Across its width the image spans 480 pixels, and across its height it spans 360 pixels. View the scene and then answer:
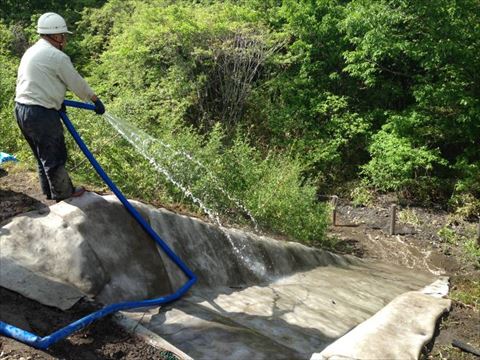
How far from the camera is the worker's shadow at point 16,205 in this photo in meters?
4.48

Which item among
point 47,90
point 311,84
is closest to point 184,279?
point 47,90

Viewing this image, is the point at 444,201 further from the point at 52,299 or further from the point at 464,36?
the point at 52,299

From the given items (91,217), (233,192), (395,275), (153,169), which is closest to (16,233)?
(91,217)

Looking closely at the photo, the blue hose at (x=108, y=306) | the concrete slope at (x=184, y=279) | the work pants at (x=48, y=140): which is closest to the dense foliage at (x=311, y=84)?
the concrete slope at (x=184, y=279)

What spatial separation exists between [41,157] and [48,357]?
6.40 ft

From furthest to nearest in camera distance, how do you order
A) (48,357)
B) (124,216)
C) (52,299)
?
1. (124,216)
2. (52,299)
3. (48,357)

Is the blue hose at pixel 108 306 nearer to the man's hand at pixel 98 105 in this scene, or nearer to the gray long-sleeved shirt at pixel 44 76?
the man's hand at pixel 98 105

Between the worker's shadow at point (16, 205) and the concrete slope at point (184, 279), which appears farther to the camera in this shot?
the worker's shadow at point (16, 205)

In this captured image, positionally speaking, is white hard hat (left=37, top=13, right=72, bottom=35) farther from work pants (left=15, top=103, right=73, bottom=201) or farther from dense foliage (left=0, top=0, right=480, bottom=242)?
dense foliage (left=0, top=0, right=480, bottom=242)

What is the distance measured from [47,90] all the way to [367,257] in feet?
26.0

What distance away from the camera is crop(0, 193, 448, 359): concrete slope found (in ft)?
13.0

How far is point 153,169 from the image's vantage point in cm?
758

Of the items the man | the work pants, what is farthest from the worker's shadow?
the man

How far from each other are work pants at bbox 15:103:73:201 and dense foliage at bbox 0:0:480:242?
4813mm
